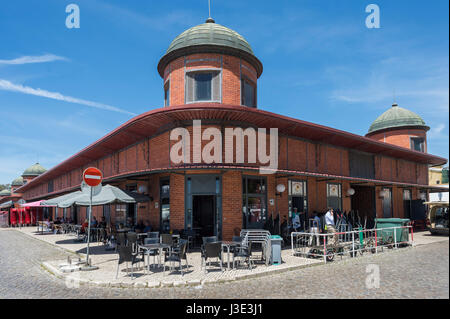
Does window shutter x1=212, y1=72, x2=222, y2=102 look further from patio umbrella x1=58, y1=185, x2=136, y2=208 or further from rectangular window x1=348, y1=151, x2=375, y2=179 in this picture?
rectangular window x1=348, y1=151, x2=375, y2=179

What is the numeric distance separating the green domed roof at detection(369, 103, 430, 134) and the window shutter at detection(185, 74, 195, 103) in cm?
2292

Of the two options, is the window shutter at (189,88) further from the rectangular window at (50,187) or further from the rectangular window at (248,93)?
the rectangular window at (50,187)

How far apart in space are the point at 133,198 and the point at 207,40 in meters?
8.00

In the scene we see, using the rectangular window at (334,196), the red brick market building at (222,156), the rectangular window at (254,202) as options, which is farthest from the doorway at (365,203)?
the rectangular window at (254,202)

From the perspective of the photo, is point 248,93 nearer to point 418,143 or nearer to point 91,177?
point 91,177

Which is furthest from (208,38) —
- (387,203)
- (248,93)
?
(387,203)

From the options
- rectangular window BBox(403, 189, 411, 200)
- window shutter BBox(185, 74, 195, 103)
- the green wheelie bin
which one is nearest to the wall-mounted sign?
the green wheelie bin

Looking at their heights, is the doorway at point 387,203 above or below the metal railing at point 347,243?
above

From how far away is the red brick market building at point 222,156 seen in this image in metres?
13.0

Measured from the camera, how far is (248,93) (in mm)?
15992

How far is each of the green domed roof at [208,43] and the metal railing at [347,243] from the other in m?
8.88

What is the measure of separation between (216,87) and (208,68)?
0.99m
